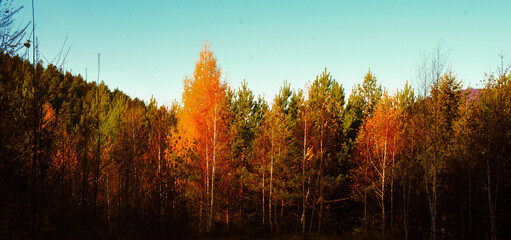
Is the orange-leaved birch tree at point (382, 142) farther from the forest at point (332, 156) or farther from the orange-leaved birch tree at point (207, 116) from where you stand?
the orange-leaved birch tree at point (207, 116)

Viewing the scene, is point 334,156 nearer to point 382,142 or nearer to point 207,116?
point 382,142

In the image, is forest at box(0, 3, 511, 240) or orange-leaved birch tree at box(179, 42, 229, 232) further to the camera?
orange-leaved birch tree at box(179, 42, 229, 232)

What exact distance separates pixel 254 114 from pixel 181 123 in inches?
259

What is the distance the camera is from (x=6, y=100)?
21.1ft

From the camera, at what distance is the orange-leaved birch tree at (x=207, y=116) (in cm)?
1652

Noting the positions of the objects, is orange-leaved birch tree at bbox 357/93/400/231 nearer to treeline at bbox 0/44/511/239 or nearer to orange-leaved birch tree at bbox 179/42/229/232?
treeline at bbox 0/44/511/239

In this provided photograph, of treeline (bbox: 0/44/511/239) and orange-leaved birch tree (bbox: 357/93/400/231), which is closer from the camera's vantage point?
treeline (bbox: 0/44/511/239)

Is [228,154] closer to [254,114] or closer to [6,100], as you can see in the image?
[254,114]

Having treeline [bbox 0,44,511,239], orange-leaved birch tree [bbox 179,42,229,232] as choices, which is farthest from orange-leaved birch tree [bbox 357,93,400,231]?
orange-leaved birch tree [bbox 179,42,229,232]

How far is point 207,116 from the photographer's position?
16.5 meters

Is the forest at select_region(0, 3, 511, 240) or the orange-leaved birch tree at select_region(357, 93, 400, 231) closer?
the forest at select_region(0, 3, 511, 240)

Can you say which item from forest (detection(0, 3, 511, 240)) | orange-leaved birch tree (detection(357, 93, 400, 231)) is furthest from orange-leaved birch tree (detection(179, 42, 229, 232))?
orange-leaved birch tree (detection(357, 93, 400, 231))

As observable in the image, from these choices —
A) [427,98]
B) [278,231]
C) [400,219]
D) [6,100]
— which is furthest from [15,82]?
[400,219]

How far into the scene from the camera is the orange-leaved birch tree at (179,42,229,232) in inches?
650
